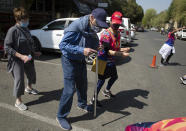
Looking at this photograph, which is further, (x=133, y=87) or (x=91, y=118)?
(x=133, y=87)

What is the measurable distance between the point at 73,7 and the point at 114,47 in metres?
16.3

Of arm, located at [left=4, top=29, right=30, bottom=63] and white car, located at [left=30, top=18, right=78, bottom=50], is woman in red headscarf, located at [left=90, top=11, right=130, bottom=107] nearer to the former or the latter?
arm, located at [left=4, top=29, right=30, bottom=63]

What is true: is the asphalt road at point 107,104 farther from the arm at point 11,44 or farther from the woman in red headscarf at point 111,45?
the arm at point 11,44

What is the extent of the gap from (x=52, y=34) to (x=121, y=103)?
5329 millimetres

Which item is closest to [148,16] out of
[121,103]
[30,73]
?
[121,103]

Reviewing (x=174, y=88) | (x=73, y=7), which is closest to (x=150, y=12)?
(x=73, y=7)

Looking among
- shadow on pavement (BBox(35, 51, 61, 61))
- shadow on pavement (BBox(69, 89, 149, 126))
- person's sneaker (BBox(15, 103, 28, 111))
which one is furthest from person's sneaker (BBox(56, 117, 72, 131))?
shadow on pavement (BBox(35, 51, 61, 61))

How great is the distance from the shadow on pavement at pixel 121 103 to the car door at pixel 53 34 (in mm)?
→ 4536

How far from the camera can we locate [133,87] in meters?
5.25

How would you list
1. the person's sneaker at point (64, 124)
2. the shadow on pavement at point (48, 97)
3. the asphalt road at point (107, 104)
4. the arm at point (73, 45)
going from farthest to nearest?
the shadow on pavement at point (48, 97)
the asphalt road at point (107, 104)
the person's sneaker at point (64, 124)
the arm at point (73, 45)

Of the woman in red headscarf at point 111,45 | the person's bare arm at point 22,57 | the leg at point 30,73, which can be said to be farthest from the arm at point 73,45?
the leg at point 30,73

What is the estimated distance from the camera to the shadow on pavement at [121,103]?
3458 mm

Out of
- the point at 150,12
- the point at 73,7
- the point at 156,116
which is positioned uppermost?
the point at 150,12

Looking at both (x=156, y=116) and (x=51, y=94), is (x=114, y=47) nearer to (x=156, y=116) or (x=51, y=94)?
(x=156, y=116)
